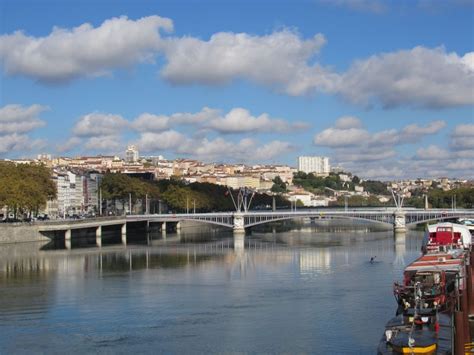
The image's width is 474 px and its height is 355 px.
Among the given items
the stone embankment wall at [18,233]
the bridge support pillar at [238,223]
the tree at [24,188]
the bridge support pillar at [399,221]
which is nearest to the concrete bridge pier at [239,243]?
the bridge support pillar at [238,223]

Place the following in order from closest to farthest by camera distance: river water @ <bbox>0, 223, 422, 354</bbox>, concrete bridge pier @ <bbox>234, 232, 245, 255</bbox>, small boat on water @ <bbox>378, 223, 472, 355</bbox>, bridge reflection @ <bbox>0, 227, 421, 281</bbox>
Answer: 1. small boat on water @ <bbox>378, 223, 472, 355</bbox>
2. river water @ <bbox>0, 223, 422, 354</bbox>
3. bridge reflection @ <bbox>0, 227, 421, 281</bbox>
4. concrete bridge pier @ <bbox>234, 232, 245, 255</bbox>

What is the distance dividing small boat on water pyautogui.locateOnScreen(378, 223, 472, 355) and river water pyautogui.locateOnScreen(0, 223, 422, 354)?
200 centimetres

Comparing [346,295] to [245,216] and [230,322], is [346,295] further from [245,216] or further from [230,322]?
[245,216]

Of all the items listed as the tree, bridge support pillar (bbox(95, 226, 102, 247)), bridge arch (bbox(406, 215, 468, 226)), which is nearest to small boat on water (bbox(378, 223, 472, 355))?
bridge arch (bbox(406, 215, 468, 226))

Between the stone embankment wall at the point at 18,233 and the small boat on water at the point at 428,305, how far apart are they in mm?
42581

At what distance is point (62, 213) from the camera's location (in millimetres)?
117812

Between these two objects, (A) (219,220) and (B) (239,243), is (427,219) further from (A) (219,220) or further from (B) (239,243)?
(A) (219,220)

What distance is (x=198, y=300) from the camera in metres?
36.2

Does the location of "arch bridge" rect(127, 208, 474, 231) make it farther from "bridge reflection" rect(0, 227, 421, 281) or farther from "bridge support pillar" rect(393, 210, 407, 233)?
"bridge reflection" rect(0, 227, 421, 281)

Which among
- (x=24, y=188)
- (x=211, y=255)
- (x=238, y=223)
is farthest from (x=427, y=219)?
(x=24, y=188)

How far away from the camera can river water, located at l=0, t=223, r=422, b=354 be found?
1063 inches

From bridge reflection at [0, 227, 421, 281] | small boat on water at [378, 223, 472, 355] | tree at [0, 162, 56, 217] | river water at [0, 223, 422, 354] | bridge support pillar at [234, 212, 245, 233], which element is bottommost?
river water at [0, 223, 422, 354]

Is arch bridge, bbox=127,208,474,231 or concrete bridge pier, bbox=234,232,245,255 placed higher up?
arch bridge, bbox=127,208,474,231

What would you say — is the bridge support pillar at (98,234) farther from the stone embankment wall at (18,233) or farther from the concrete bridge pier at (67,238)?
the stone embankment wall at (18,233)
